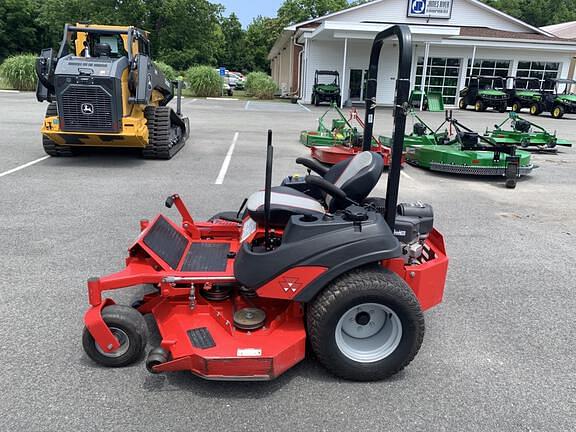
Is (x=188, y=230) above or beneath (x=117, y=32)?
beneath

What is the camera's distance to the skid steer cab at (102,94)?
338 inches

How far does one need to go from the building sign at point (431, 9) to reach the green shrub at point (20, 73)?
2165 cm

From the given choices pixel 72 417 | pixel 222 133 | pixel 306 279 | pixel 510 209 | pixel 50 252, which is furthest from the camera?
pixel 222 133

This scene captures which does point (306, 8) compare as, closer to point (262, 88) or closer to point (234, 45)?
point (234, 45)

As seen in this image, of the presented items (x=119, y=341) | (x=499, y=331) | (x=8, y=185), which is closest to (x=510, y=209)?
(x=499, y=331)

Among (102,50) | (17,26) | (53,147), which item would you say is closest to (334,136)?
(102,50)

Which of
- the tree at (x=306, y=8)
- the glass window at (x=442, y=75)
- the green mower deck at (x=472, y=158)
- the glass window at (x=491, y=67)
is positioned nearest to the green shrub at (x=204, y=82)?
the glass window at (x=442, y=75)

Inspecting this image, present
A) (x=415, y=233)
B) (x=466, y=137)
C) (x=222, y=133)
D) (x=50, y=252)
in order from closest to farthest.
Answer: (x=415, y=233), (x=50, y=252), (x=466, y=137), (x=222, y=133)

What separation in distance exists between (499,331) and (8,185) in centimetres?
709

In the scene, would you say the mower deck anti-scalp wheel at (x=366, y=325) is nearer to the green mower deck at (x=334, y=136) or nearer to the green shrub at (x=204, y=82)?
the green mower deck at (x=334, y=136)

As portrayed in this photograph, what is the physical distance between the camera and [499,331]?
12.2 ft

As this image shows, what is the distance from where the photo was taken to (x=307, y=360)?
3.23 m

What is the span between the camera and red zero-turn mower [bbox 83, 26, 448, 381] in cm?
283

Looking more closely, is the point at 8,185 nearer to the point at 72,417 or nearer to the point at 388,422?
the point at 72,417
